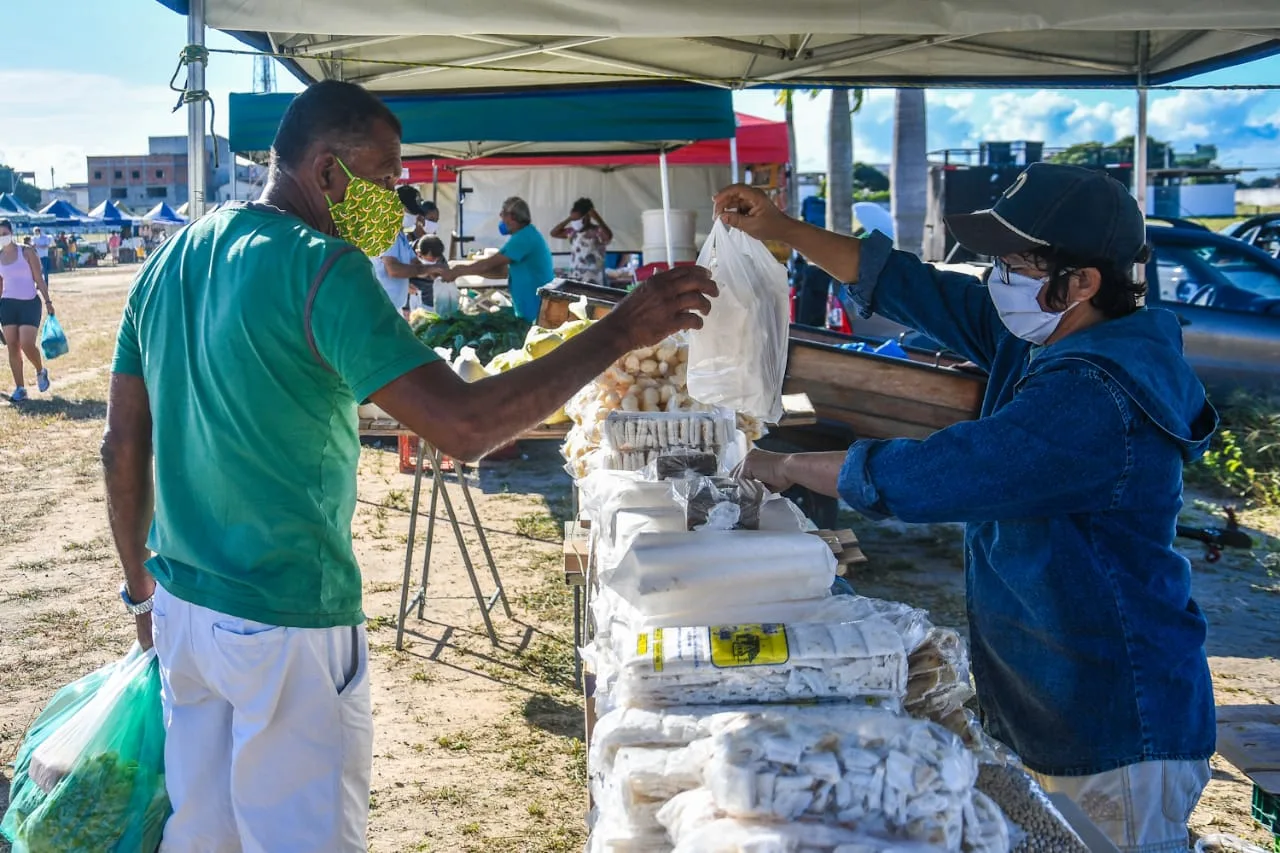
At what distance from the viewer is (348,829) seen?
212 cm

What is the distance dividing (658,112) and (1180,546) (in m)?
4.48

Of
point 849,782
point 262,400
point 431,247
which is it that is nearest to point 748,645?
point 849,782

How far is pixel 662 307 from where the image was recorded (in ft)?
7.22

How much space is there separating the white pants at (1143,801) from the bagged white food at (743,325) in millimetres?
1309

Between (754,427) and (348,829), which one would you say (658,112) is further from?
(348,829)

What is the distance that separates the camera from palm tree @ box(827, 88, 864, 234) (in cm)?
1691

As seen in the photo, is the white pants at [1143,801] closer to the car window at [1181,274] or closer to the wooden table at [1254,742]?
the wooden table at [1254,742]

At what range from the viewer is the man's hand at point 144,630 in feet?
8.03

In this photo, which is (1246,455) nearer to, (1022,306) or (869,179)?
(1022,306)

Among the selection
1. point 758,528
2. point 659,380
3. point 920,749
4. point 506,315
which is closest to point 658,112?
point 659,380

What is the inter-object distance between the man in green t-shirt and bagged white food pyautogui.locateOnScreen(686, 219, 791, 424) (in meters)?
0.58

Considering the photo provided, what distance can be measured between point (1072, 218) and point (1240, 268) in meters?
8.84

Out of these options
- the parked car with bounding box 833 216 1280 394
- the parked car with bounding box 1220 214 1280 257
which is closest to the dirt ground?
the parked car with bounding box 833 216 1280 394

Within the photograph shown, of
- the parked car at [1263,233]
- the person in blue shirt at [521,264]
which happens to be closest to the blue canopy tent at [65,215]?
the person in blue shirt at [521,264]
